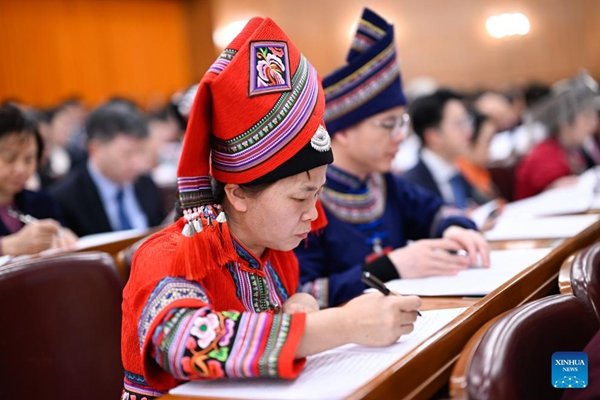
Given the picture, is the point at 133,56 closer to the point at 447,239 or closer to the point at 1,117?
the point at 1,117

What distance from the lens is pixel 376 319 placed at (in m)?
1.19

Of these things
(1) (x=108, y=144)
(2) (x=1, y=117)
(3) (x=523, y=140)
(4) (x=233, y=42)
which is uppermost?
(4) (x=233, y=42)

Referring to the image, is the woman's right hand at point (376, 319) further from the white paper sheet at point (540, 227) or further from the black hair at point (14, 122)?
the black hair at point (14, 122)

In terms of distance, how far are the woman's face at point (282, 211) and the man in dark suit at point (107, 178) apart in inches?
95.5

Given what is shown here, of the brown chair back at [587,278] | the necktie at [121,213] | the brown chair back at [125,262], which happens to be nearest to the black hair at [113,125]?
the necktie at [121,213]

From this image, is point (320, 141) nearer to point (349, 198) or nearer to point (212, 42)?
point (349, 198)

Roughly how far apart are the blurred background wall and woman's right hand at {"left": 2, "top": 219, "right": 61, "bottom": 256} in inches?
307

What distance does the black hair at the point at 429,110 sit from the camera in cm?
411

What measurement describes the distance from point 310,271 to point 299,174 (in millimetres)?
814

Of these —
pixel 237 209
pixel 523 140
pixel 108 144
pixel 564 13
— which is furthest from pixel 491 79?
pixel 237 209

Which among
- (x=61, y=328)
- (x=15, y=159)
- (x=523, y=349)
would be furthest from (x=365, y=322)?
(x=15, y=159)

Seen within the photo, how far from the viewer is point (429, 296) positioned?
5.35 feet

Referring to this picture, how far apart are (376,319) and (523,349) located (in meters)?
0.23

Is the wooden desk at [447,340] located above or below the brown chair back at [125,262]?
above
